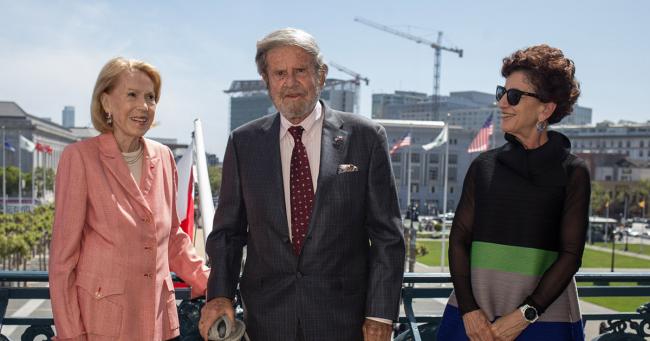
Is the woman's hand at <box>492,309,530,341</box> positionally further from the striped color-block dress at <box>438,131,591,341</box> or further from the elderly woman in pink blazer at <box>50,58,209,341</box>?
the elderly woman in pink blazer at <box>50,58,209,341</box>

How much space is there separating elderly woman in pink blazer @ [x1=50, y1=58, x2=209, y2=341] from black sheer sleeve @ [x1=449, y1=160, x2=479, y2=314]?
1577 mm

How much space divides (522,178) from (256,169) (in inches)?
55.0

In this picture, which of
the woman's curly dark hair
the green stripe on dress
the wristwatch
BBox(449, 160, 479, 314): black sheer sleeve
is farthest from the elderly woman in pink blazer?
the woman's curly dark hair

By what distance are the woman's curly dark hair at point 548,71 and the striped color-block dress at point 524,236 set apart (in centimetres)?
→ 24

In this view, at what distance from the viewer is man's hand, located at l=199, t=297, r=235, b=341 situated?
3107mm

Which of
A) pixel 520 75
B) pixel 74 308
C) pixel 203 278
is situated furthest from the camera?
pixel 203 278

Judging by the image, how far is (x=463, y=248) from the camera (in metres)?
3.30

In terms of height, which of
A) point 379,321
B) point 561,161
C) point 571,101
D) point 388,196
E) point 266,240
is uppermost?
point 571,101

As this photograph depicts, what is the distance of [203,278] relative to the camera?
11.8ft

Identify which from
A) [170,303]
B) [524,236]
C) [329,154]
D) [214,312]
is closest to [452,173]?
[524,236]

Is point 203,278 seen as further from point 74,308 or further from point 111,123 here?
point 111,123

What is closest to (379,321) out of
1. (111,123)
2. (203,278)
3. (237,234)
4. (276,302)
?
(276,302)

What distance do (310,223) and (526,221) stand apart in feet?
3.66

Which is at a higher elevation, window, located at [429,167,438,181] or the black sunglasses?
the black sunglasses
